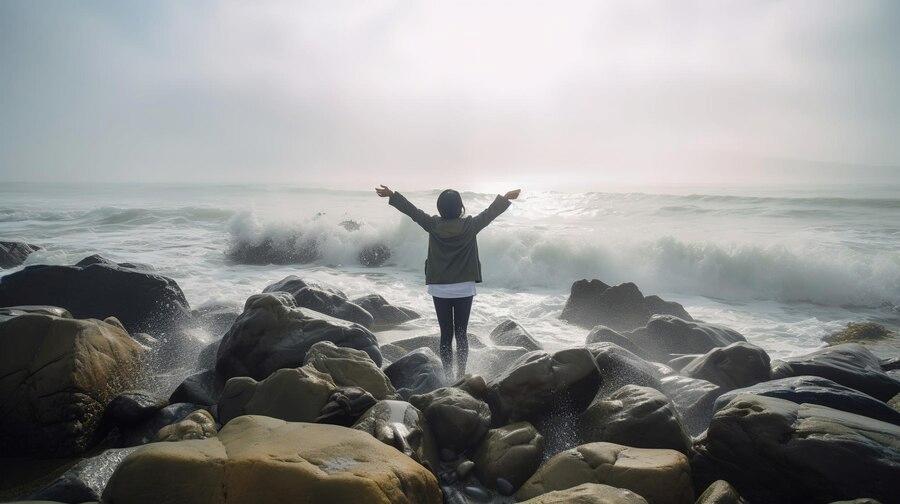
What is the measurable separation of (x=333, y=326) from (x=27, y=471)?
99.6 inches

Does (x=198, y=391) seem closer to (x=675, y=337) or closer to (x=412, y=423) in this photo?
(x=412, y=423)

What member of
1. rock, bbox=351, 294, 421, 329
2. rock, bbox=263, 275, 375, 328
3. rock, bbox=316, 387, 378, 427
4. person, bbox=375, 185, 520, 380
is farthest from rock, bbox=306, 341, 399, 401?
rock, bbox=351, 294, 421, 329

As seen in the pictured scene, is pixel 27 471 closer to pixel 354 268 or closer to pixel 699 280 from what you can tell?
pixel 354 268

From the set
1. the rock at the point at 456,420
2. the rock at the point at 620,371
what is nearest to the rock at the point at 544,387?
the rock at the point at 456,420

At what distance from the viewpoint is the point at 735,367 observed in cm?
505

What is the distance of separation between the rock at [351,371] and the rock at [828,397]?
257 centimetres

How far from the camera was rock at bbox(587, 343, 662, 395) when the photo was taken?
464 centimetres

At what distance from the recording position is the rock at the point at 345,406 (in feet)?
11.5

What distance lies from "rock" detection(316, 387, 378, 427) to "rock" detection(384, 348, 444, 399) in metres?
0.89

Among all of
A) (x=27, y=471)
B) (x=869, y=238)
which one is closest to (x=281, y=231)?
(x=27, y=471)

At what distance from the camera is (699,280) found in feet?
43.4

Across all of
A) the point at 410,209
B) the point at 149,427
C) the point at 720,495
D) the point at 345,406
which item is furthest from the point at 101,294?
the point at 720,495

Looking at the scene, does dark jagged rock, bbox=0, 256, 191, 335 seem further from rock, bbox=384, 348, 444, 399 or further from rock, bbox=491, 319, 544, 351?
rock, bbox=491, 319, 544, 351

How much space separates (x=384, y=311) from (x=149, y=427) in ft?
17.0
